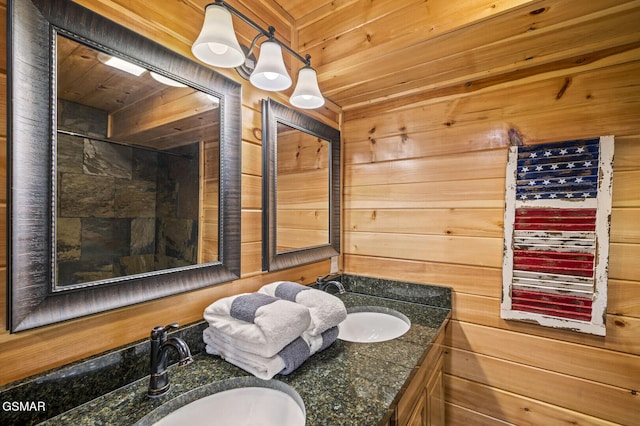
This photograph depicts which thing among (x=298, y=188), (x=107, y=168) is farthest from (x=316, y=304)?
(x=107, y=168)

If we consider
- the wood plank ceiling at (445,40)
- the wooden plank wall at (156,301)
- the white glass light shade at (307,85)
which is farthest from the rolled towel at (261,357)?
the wood plank ceiling at (445,40)

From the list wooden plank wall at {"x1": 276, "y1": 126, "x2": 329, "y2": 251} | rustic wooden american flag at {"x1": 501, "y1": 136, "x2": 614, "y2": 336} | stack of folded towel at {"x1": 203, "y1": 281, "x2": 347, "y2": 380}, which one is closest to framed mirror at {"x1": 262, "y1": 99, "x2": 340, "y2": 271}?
wooden plank wall at {"x1": 276, "y1": 126, "x2": 329, "y2": 251}

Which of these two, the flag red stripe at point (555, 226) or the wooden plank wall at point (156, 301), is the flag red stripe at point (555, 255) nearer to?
the flag red stripe at point (555, 226)

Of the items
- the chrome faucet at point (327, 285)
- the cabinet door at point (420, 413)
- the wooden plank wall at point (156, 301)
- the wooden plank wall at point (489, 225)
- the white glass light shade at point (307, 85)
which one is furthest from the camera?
the chrome faucet at point (327, 285)

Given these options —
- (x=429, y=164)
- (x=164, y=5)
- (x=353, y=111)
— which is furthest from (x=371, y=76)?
(x=164, y=5)

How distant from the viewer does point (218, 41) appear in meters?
0.86

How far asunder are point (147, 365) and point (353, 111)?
1597 millimetres

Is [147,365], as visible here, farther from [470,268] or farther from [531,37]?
[531,37]

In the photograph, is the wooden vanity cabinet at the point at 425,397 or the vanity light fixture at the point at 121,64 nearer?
the vanity light fixture at the point at 121,64

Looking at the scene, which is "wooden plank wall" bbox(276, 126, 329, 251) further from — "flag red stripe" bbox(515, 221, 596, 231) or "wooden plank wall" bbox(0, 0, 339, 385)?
"flag red stripe" bbox(515, 221, 596, 231)

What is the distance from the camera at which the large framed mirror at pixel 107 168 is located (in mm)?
643

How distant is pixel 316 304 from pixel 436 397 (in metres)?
0.76

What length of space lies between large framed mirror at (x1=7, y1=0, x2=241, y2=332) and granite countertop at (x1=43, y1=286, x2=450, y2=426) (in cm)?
23

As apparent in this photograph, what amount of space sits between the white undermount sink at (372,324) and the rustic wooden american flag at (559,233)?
49 cm
